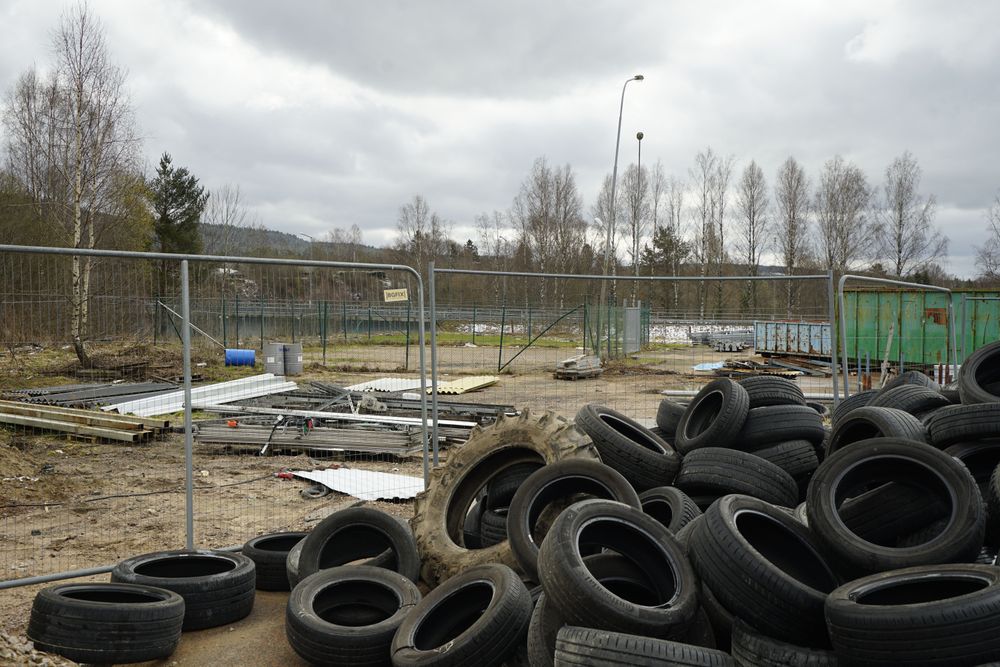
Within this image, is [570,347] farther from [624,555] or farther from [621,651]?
[621,651]

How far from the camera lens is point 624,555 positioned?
13.5 feet

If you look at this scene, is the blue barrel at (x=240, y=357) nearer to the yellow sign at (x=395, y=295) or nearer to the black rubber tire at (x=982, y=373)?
the yellow sign at (x=395, y=295)

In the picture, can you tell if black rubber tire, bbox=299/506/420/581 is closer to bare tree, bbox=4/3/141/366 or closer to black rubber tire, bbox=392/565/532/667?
black rubber tire, bbox=392/565/532/667

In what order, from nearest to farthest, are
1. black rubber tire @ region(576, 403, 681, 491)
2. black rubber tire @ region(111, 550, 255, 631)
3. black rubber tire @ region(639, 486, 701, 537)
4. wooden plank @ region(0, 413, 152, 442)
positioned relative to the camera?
black rubber tire @ region(111, 550, 255, 631), black rubber tire @ region(639, 486, 701, 537), black rubber tire @ region(576, 403, 681, 491), wooden plank @ region(0, 413, 152, 442)

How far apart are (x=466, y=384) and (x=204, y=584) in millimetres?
12658

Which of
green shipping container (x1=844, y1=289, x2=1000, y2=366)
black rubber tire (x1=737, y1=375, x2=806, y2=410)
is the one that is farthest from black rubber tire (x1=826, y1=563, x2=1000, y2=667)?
green shipping container (x1=844, y1=289, x2=1000, y2=366)

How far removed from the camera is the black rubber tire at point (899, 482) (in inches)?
153

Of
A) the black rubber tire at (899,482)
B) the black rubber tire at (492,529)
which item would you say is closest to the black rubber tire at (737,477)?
the black rubber tire at (899,482)

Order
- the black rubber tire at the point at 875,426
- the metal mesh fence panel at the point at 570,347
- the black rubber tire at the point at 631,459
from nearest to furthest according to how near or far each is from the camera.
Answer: the black rubber tire at the point at 875,426 < the black rubber tire at the point at 631,459 < the metal mesh fence panel at the point at 570,347

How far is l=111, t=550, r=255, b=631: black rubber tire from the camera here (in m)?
4.79

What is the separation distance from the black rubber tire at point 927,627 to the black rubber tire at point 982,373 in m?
3.49

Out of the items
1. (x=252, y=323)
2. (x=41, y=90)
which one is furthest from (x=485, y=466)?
(x=41, y=90)

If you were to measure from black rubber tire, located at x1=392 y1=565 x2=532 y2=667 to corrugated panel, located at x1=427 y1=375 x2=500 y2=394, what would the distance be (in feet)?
39.1

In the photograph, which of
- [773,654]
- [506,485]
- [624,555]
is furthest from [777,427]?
[773,654]
